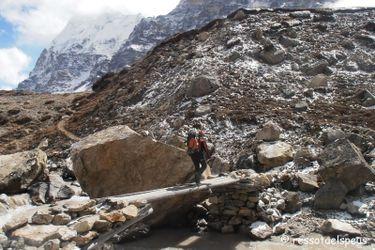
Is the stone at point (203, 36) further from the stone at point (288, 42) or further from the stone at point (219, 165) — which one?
the stone at point (219, 165)

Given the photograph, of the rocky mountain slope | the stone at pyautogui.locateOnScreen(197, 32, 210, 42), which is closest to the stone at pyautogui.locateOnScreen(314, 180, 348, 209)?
the rocky mountain slope

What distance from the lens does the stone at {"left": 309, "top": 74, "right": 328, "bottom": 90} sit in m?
34.2

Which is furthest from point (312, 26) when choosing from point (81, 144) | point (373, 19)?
point (81, 144)

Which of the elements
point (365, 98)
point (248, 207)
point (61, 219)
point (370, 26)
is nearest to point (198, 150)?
point (248, 207)

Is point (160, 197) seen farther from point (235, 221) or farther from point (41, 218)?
point (235, 221)

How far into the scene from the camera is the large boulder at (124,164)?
20.5 meters

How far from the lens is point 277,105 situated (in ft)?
106

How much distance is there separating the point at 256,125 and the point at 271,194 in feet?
31.7

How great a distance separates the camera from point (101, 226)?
14141mm

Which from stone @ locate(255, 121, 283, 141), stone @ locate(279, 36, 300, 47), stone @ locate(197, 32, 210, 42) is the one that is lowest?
stone @ locate(255, 121, 283, 141)

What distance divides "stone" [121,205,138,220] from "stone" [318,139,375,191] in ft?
30.4

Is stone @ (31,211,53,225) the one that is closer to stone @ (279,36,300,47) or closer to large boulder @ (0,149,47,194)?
large boulder @ (0,149,47,194)

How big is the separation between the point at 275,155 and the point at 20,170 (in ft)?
39.8

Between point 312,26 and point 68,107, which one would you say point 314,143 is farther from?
point 68,107
